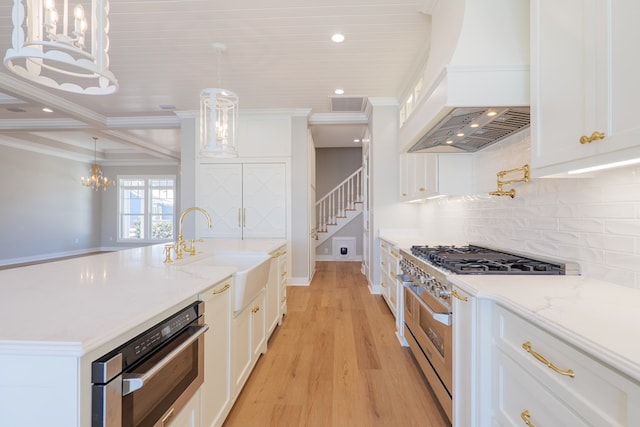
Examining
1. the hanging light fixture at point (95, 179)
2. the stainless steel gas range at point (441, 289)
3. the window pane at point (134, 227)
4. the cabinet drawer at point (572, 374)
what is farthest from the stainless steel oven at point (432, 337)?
the window pane at point (134, 227)

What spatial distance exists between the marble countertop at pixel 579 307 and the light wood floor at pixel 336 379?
101cm

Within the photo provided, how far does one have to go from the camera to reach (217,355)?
1548 millimetres

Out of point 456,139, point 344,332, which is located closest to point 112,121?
point 344,332

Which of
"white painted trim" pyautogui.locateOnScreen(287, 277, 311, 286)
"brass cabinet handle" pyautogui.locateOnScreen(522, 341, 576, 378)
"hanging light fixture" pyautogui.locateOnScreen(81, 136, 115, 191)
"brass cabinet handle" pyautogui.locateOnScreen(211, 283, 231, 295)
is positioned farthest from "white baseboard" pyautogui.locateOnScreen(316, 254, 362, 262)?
"brass cabinet handle" pyautogui.locateOnScreen(522, 341, 576, 378)

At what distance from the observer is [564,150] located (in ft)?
3.76

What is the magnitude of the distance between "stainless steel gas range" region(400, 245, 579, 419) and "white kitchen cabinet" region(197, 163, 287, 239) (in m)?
3.07

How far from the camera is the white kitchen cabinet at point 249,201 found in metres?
5.10

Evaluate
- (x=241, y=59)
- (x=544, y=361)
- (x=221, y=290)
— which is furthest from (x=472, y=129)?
(x=241, y=59)

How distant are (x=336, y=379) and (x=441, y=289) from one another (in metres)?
1.09

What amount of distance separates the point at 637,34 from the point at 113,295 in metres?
1.91

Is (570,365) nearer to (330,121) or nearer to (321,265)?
(330,121)

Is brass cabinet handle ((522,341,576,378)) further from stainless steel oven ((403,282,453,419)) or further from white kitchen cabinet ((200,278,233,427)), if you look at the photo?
white kitchen cabinet ((200,278,233,427))

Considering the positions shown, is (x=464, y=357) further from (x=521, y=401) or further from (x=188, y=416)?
(x=188, y=416)

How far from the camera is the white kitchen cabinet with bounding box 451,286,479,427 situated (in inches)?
52.4
